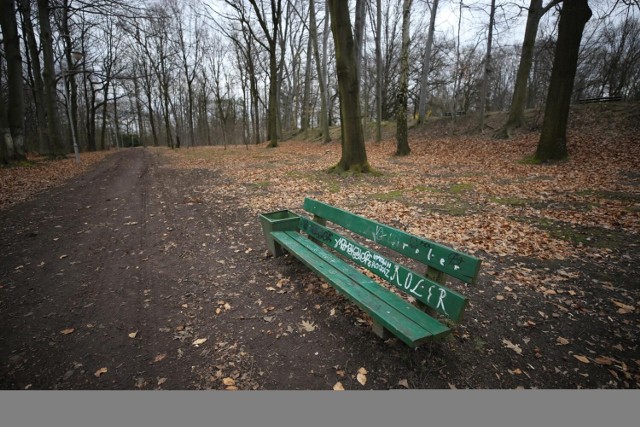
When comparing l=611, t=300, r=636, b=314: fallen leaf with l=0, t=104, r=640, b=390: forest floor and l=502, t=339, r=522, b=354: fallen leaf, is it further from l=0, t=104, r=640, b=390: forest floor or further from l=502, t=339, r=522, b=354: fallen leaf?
l=502, t=339, r=522, b=354: fallen leaf

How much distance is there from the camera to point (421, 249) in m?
2.72

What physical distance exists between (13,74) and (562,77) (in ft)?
69.5

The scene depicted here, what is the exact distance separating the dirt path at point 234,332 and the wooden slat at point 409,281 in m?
0.59

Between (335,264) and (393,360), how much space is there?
1198 millimetres

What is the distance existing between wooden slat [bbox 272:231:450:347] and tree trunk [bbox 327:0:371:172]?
6.67 metres

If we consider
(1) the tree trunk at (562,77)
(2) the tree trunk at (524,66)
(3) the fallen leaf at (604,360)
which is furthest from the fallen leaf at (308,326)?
(2) the tree trunk at (524,66)

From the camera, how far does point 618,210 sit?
5930 mm

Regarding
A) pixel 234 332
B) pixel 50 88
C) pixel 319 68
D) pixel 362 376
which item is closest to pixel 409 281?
pixel 362 376

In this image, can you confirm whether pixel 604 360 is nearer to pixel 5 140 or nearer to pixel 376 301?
pixel 376 301

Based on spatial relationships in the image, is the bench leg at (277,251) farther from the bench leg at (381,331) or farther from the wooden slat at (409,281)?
the bench leg at (381,331)

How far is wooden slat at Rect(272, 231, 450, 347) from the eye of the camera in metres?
2.41

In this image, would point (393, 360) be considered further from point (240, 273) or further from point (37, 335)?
point (37, 335)

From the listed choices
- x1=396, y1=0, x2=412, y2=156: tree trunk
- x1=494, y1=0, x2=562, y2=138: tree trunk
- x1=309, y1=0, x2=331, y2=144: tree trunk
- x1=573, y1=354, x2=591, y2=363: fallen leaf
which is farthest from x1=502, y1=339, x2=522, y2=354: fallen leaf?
x1=309, y1=0, x2=331, y2=144: tree trunk

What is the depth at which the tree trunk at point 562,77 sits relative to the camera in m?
9.30
